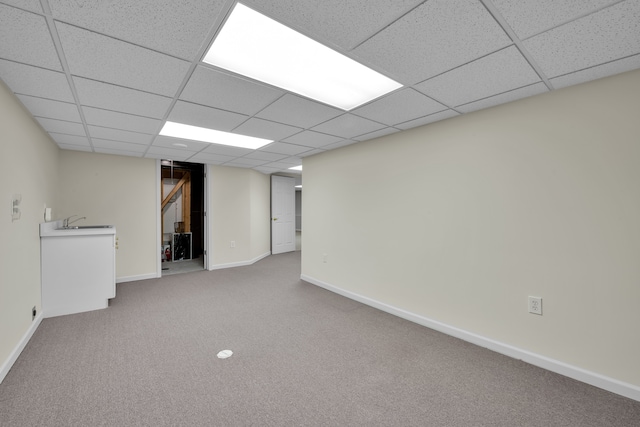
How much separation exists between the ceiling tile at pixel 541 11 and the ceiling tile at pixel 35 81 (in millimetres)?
2656

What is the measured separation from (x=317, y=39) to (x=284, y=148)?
256 cm

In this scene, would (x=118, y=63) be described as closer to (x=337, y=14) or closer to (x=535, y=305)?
(x=337, y=14)

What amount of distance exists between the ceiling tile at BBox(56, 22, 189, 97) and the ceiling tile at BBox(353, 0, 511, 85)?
3.98ft

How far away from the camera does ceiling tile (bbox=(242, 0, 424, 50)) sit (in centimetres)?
124

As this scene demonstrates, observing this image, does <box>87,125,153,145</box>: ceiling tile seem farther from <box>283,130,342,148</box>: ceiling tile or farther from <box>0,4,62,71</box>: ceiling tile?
<box>283,130,342,148</box>: ceiling tile

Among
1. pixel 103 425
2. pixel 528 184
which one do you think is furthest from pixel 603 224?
pixel 103 425

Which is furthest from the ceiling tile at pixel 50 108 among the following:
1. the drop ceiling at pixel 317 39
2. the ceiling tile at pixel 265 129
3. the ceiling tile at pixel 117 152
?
the ceiling tile at pixel 117 152

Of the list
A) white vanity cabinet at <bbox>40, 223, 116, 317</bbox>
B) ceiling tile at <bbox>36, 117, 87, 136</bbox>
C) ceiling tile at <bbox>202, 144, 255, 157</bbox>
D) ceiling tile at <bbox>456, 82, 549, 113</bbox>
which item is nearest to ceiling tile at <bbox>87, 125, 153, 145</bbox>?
ceiling tile at <bbox>36, 117, 87, 136</bbox>

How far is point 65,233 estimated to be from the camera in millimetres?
3219

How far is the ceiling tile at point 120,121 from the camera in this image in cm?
257

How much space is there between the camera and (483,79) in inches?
75.8

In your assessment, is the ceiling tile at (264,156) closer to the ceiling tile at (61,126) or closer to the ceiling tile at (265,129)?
the ceiling tile at (265,129)

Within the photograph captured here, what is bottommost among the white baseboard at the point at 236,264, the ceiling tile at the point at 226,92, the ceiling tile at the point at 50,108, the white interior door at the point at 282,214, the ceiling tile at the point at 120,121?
the white baseboard at the point at 236,264

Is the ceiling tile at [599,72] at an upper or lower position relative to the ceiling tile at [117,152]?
lower
